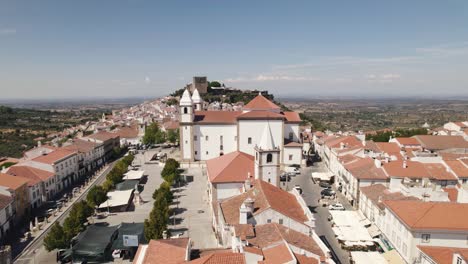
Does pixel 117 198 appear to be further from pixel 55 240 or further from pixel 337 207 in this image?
pixel 337 207

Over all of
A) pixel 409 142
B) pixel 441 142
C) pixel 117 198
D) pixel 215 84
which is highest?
pixel 215 84

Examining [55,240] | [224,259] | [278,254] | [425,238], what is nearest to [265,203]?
[278,254]

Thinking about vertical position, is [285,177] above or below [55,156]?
below

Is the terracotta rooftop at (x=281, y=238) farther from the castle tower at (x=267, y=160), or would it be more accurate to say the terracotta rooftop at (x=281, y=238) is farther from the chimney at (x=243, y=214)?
the castle tower at (x=267, y=160)

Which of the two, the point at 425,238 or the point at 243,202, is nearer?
the point at 425,238

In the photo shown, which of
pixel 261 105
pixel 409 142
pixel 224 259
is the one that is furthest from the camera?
pixel 261 105

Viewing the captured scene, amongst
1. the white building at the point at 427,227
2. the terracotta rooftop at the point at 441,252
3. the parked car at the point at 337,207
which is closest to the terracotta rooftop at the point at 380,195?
the parked car at the point at 337,207

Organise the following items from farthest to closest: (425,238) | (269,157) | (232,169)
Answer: (232,169), (269,157), (425,238)
